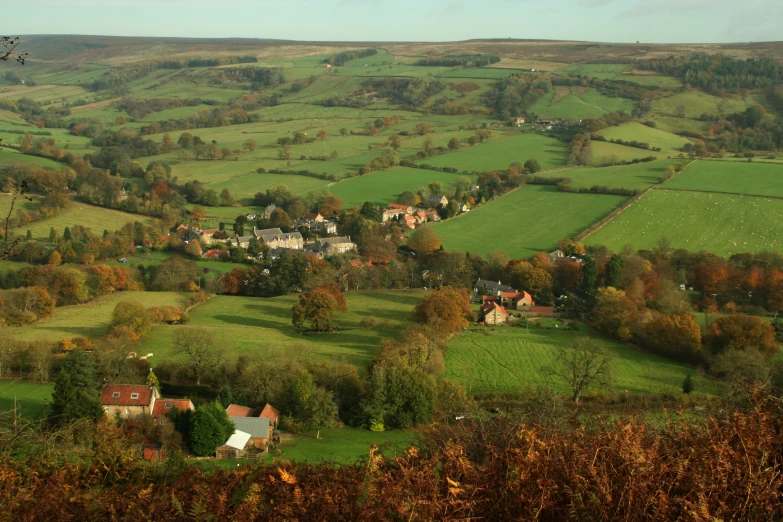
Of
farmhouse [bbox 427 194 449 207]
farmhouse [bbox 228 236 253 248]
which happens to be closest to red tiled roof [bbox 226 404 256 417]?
farmhouse [bbox 228 236 253 248]

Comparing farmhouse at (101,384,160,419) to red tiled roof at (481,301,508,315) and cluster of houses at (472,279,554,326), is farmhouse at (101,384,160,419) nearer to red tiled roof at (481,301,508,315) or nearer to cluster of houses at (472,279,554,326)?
cluster of houses at (472,279,554,326)

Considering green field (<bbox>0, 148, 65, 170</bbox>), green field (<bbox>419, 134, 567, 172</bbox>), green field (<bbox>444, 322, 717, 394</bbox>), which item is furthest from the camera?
green field (<bbox>419, 134, 567, 172</bbox>)

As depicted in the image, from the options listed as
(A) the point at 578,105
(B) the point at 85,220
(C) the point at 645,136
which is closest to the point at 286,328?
(B) the point at 85,220

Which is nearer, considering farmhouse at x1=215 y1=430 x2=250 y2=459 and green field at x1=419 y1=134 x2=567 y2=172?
farmhouse at x1=215 y1=430 x2=250 y2=459

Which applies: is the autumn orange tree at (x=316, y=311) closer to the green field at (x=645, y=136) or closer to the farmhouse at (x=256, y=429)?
the farmhouse at (x=256, y=429)

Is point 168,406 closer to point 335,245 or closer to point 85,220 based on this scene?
point 335,245

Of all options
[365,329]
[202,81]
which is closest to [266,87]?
[202,81]

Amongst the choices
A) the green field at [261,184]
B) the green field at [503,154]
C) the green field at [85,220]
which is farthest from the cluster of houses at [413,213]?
the green field at [85,220]
